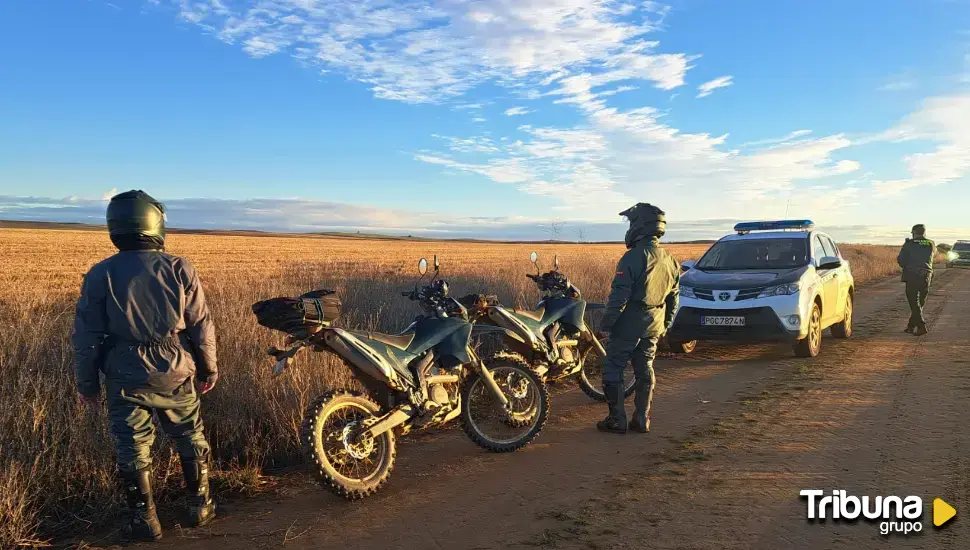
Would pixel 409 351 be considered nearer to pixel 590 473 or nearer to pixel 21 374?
pixel 590 473

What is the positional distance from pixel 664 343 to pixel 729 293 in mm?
1366

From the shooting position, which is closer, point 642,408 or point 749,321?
point 642,408

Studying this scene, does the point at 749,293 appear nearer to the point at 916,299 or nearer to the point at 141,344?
the point at 916,299

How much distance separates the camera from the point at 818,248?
10.4 meters

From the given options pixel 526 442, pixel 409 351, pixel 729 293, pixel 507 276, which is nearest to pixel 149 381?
pixel 409 351

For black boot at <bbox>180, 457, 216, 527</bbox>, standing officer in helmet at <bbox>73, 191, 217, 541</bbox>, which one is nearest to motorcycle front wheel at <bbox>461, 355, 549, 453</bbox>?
black boot at <bbox>180, 457, 216, 527</bbox>

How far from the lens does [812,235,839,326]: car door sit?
382 inches

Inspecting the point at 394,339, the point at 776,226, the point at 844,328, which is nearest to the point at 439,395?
the point at 394,339

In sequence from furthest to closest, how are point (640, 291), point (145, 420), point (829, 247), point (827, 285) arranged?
point (829, 247) → point (827, 285) → point (640, 291) → point (145, 420)

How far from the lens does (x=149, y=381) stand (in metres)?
3.50

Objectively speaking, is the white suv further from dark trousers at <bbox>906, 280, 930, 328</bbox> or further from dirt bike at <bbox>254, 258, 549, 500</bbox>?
dirt bike at <bbox>254, 258, 549, 500</bbox>

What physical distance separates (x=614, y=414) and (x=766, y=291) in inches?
176

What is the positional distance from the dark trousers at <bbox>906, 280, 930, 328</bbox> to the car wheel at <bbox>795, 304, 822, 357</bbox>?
2.69 m

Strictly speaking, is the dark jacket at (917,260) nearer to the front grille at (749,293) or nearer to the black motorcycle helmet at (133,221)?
the front grille at (749,293)
